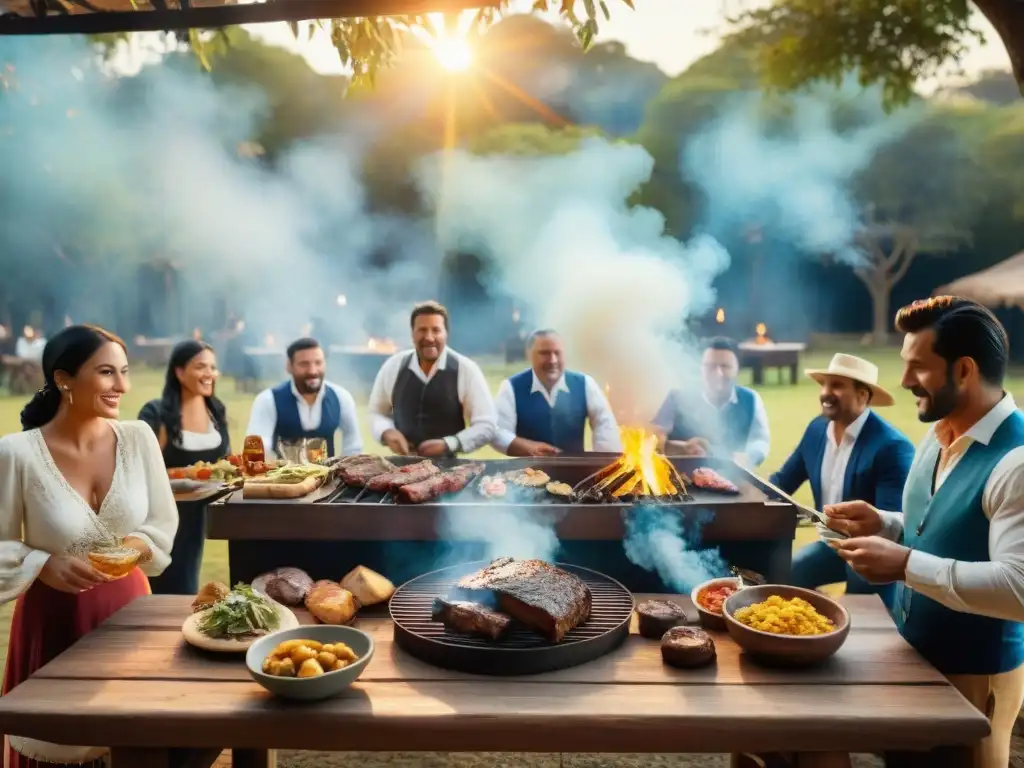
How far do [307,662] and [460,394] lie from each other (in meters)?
4.01

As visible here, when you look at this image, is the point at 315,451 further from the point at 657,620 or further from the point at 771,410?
the point at 771,410

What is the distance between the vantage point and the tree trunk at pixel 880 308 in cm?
2611

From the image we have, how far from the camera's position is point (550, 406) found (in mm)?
6457

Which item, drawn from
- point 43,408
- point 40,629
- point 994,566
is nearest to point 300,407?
point 43,408

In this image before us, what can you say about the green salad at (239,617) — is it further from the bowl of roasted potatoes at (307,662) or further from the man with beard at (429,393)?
the man with beard at (429,393)

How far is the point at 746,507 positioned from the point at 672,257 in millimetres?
7010

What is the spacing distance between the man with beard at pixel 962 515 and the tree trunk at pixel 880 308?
2590 cm

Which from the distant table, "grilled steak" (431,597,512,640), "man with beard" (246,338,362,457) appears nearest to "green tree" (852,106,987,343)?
the distant table

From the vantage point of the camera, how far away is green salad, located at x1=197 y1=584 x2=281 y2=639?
295 centimetres

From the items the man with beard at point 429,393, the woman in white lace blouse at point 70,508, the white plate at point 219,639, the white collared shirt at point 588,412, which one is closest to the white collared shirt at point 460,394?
the man with beard at point 429,393

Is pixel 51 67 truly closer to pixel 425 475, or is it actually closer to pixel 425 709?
pixel 425 475

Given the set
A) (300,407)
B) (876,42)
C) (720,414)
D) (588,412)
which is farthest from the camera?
(876,42)

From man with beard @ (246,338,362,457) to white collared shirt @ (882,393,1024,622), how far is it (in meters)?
4.37

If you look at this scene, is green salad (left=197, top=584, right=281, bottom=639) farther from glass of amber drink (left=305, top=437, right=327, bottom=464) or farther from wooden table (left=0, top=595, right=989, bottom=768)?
glass of amber drink (left=305, top=437, right=327, bottom=464)
